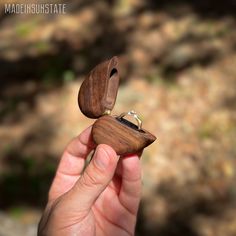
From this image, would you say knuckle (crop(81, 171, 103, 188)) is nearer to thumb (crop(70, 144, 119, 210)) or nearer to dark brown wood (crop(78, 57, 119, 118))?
thumb (crop(70, 144, 119, 210))

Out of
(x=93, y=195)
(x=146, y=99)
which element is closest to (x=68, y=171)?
(x=93, y=195)

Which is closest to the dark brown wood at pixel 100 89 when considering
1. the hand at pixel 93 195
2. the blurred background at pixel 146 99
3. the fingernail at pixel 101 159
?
the hand at pixel 93 195

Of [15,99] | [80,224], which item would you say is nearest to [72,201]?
[80,224]

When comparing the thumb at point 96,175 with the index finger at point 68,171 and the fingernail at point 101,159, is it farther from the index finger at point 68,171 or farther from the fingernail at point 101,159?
the index finger at point 68,171

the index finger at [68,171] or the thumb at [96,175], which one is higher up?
the thumb at [96,175]

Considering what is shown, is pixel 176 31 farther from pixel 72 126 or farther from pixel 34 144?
pixel 34 144

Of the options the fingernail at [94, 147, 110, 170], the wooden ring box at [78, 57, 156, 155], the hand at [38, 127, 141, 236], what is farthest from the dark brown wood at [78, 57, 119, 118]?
the fingernail at [94, 147, 110, 170]
